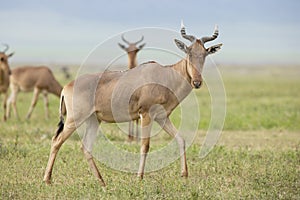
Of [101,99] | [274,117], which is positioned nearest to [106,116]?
[101,99]

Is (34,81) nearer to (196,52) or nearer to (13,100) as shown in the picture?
(13,100)

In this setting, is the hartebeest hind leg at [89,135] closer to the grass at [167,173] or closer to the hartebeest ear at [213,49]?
the grass at [167,173]

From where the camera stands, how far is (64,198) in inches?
323

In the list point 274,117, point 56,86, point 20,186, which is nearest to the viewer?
point 20,186

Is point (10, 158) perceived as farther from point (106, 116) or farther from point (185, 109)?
point (185, 109)

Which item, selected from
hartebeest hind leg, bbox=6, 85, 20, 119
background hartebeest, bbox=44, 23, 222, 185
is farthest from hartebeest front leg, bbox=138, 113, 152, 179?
hartebeest hind leg, bbox=6, 85, 20, 119

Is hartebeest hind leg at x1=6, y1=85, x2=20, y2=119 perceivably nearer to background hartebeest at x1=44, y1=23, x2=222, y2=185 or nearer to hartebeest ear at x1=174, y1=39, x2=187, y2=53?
background hartebeest at x1=44, y1=23, x2=222, y2=185

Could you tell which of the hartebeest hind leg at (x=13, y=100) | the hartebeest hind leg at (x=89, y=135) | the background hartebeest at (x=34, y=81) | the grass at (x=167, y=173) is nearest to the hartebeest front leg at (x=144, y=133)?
the grass at (x=167, y=173)

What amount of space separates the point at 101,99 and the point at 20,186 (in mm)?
2190

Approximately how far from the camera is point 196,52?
9773 mm

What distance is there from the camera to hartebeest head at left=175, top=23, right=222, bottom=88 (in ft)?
31.3

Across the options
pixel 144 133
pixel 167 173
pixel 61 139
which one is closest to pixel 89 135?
pixel 61 139

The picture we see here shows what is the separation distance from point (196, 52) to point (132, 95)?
4.77ft

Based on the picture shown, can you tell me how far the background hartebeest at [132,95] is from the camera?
31.8 ft
